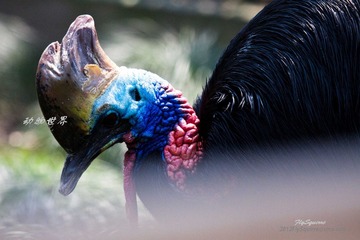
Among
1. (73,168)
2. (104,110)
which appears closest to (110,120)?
(104,110)

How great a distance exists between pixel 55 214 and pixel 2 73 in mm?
1328

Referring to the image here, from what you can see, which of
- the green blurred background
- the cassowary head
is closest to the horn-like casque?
the cassowary head

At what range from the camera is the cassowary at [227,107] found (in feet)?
6.86

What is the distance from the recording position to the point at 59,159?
390 centimetres

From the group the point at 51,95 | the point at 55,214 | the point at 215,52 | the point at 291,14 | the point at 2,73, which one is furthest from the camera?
the point at 2,73

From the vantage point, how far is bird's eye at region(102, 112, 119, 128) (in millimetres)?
2084

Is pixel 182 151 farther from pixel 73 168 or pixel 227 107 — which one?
pixel 73 168

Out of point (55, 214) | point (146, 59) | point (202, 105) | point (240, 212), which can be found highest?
point (202, 105)

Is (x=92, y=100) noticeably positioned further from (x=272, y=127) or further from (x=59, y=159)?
(x=59, y=159)

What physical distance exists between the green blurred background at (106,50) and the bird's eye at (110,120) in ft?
3.02

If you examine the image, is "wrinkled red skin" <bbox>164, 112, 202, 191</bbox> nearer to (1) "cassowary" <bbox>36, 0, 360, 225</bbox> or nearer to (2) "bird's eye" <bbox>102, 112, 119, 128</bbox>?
(1) "cassowary" <bbox>36, 0, 360, 225</bbox>

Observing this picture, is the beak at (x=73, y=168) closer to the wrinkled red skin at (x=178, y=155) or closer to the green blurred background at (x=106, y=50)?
the wrinkled red skin at (x=178, y=155)

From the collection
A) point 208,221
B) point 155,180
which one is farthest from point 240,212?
point 155,180

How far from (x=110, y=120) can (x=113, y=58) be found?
209cm
